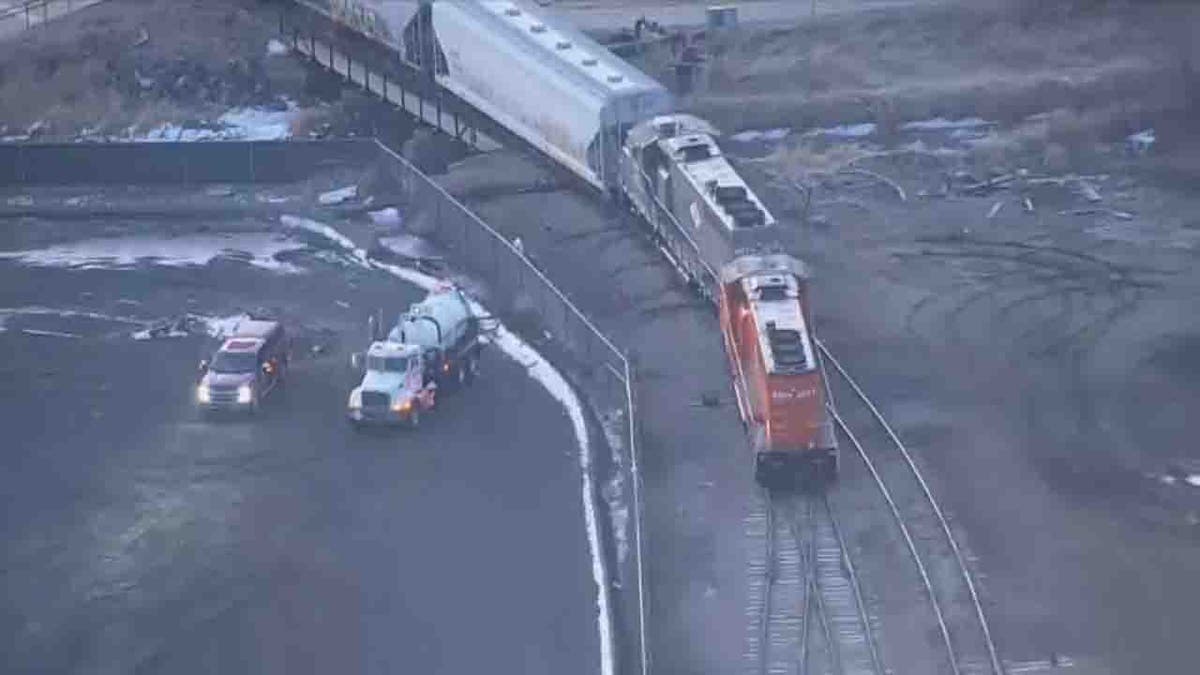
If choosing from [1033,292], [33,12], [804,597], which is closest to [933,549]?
[804,597]

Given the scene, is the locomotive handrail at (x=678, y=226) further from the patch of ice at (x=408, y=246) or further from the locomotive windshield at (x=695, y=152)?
the patch of ice at (x=408, y=246)

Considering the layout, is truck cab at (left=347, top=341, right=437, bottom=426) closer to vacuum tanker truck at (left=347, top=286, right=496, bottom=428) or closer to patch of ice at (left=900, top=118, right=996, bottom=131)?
vacuum tanker truck at (left=347, top=286, right=496, bottom=428)

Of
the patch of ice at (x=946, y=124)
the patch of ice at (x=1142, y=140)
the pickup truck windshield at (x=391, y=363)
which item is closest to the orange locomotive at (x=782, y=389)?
the pickup truck windshield at (x=391, y=363)

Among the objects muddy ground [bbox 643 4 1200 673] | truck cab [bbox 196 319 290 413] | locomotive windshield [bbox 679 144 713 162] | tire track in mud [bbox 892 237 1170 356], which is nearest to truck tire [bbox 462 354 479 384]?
truck cab [bbox 196 319 290 413]

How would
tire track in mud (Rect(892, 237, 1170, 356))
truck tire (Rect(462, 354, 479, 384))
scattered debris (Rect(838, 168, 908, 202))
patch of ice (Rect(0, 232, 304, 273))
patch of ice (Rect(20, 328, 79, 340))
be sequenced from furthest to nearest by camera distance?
scattered debris (Rect(838, 168, 908, 202)) < patch of ice (Rect(0, 232, 304, 273)) < patch of ice (Rect(20, 328, 79, 340)) < tire track in mud (Rect(892, 237, 1170, 356)) < truck tire (Rect(462, 354, 479, 384))

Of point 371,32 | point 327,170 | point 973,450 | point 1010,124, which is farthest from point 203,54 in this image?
point 973,450
